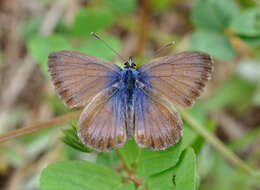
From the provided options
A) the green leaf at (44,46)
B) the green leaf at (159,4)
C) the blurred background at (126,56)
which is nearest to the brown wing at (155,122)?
the blurred background at (126,56)

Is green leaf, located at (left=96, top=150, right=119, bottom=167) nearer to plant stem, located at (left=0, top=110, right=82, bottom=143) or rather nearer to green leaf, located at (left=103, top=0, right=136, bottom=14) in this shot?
plant stem, located at (left=0, top=110, right=82, bottom=143)

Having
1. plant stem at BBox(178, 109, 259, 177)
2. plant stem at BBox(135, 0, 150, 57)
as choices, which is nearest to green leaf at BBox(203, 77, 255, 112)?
plant stem at BBox(135, 0, 150, 57)

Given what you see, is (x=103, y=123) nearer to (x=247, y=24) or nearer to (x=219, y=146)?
(x=219, y=146)

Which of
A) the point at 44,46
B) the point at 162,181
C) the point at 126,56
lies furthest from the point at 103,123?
the point at 126,56

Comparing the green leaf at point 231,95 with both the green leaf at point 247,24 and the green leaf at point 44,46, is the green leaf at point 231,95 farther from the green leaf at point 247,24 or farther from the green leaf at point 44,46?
the green leaf at point 44,46

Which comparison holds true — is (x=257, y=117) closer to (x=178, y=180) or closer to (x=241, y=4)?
(x=241, y=4)

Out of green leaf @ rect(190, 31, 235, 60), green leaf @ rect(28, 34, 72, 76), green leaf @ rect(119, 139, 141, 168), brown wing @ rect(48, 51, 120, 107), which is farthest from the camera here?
green leaf @ rect(28, 34, 72, 76)
